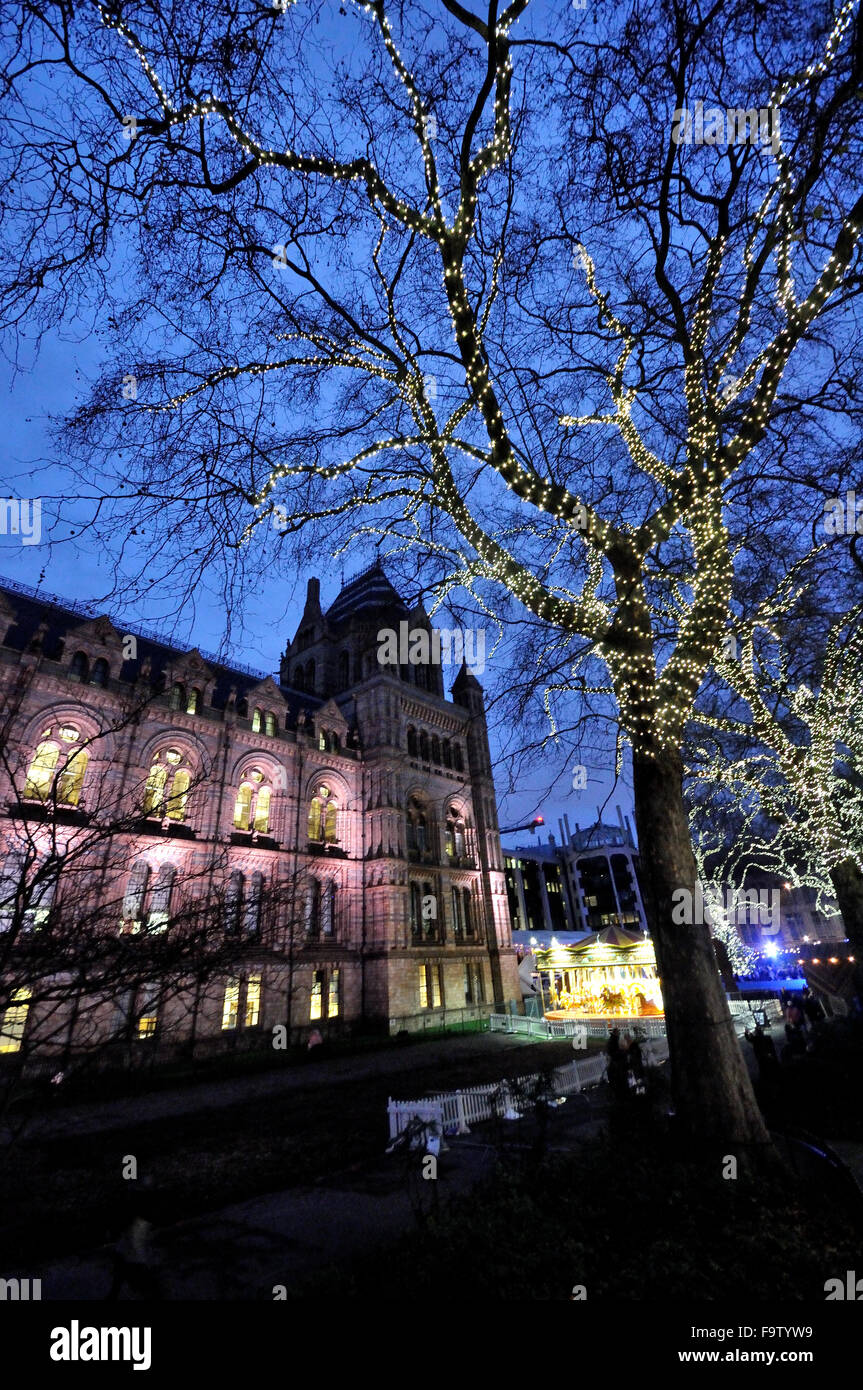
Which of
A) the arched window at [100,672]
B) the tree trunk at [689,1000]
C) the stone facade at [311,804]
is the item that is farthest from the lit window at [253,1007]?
the tree trunk at [689,1000]

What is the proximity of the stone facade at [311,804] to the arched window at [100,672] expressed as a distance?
76 mm

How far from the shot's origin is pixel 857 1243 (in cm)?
A: 505

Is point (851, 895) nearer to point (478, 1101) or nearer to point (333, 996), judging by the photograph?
point (478, 1101)

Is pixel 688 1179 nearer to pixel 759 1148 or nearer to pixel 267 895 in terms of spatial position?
pixel 759 1148

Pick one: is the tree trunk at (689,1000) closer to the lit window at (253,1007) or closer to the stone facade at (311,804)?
the stone facade at (311,804)

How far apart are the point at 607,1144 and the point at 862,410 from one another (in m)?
10.8

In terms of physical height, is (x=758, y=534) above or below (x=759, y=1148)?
above

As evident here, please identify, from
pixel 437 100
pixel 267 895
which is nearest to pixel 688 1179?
pixel 267 895

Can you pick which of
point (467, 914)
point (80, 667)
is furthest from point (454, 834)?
point (80, 667)

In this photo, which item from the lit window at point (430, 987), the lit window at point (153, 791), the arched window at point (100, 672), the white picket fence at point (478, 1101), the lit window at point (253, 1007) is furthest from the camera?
the lit window at point (430, 987)

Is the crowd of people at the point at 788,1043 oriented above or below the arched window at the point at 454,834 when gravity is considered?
below

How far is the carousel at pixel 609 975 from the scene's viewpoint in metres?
28.0

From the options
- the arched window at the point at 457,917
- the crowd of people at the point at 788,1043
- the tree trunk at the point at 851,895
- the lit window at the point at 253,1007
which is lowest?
the crowd of people at the point at 788,1043

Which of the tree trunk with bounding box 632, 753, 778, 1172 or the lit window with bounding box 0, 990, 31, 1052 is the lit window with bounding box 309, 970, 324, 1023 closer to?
the lit window with bounding box 0, 990, 31, 1052
